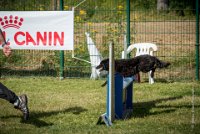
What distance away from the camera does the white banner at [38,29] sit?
43.7 ft

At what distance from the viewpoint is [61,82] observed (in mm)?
13289

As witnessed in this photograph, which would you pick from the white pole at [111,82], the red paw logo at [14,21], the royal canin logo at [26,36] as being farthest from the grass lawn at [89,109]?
the red paw logo at [14,21]

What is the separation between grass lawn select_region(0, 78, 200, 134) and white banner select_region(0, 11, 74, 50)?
903mm

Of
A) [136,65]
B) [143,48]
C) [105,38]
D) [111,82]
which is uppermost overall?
[105,38]

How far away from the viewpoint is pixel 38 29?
13.4 meters

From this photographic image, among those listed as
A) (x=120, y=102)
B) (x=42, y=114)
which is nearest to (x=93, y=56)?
(x=42, y=114)

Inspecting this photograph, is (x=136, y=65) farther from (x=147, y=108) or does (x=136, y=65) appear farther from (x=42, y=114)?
(x=42, y=114)

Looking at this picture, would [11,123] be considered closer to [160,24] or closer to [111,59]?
[111,59]

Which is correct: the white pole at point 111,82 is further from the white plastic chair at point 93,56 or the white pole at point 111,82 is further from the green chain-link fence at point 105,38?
the green chain-link fence at point 105,38

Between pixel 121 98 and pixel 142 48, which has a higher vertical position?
pixel 142 48

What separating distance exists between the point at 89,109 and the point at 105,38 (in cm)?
477

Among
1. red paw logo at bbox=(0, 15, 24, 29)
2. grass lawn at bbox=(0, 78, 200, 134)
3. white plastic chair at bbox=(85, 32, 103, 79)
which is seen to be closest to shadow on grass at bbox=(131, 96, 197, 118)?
grass lawn at bbox=(0, 78, 200, 134)

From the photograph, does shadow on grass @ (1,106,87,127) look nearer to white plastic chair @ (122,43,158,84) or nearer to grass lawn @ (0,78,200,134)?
grass lawn @ (0,78,200,134)

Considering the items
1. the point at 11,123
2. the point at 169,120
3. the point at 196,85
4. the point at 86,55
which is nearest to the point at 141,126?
the point at 169,120
